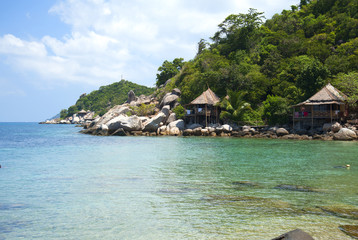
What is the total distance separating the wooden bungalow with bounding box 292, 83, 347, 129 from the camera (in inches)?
1158

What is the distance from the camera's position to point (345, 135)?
2720cm

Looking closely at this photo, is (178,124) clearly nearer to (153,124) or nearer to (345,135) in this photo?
(153,124)

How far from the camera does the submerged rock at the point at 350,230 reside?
5.38 m

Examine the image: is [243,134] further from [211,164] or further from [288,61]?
[211,164]

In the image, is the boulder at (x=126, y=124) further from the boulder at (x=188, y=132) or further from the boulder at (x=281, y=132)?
the boulder at (x=281, y=132)

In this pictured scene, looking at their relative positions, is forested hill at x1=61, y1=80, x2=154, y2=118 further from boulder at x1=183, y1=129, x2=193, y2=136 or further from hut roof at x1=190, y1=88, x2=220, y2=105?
boulder at x1=183, y1=129, x2=193, y2=136

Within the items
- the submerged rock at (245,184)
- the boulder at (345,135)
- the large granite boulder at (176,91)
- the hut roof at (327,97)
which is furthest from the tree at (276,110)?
the submerged rock at (245,184)

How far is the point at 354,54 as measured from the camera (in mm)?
35938

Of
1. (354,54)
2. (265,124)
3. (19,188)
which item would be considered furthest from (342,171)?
(354,54)

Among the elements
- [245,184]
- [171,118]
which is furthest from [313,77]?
[245,184]

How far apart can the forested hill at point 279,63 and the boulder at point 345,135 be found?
12.2ft

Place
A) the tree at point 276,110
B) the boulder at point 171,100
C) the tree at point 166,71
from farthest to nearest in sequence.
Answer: the tree at point 166,71 < the boulder at point 171,100 < the tree at point 276,110

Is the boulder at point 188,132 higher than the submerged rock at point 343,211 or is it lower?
higher

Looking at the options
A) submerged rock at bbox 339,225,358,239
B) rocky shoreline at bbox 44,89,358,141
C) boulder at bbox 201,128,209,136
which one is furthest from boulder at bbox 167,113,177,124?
submerged rock at bbox 339,225,358,239
